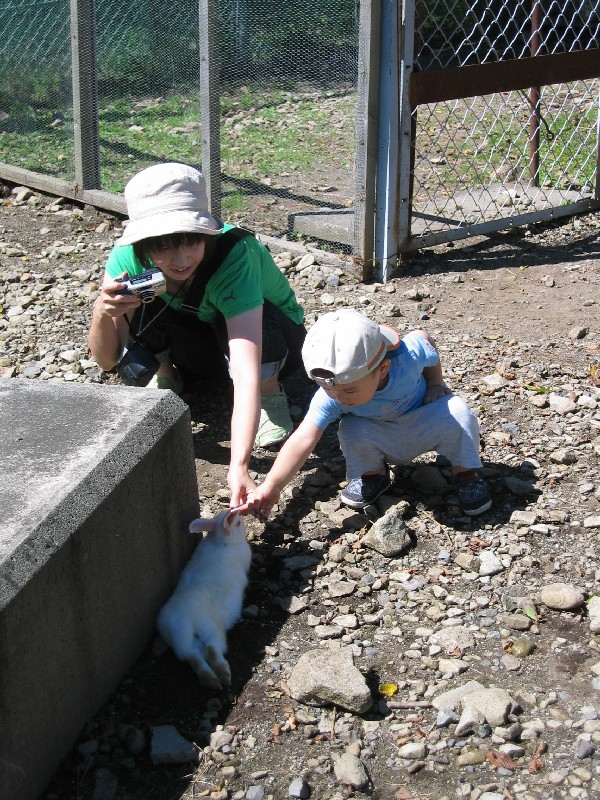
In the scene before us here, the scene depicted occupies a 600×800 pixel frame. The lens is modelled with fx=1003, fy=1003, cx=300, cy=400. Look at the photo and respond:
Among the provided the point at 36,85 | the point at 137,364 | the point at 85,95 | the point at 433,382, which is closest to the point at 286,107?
the point at 85,95

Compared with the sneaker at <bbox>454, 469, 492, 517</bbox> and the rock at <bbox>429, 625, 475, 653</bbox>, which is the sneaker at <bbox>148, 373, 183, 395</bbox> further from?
the rock at <bbox>429, 625, 475, 653</bbox>

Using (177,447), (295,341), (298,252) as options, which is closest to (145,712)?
(177,447)

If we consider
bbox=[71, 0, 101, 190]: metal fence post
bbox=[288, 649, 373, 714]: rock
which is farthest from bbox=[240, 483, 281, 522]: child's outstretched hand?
bbox=[71, 0, 101, 190]: metal fence post

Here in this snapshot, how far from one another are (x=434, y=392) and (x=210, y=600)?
39.5 inches

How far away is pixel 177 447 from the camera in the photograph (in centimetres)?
266

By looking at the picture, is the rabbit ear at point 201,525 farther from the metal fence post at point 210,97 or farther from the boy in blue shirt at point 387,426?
the metal fence post at point 210,97

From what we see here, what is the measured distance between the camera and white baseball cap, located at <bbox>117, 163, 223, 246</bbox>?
298cm

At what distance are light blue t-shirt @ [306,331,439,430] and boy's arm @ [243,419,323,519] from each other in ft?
0.14

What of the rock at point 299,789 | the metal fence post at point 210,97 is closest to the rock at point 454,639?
the rock at point 299,789

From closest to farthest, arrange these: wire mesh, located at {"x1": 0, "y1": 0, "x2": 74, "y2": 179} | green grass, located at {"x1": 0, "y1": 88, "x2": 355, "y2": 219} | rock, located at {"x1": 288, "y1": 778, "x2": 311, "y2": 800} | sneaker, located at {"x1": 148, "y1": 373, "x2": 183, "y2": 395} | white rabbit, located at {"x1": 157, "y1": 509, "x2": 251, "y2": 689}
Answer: rock, located at {"x1": 288, "y1": 778, "x2": 311, "y2": 800} < white rabbit, located at {"x1": 157, "y1": 509, "x2": 251, "y2": 689} < sneaker, located at {"x1": 148, "y1": 373, "x2": 183, "y2": 395} < green grass, located at {"x1": 0, "y1": 88, "x2": 355, "y2": 219} < wire mesh, located at {"x1": 0, "y1": 0, "x2": 74, "y2": 179}

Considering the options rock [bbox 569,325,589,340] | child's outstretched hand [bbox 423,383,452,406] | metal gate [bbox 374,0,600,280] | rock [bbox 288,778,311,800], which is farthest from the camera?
metal gate [bbox 374,0,600,280]

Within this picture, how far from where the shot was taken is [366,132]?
460 centimetres

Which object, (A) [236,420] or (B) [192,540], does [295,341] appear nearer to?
(A) [236,420]

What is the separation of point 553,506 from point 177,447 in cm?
121
